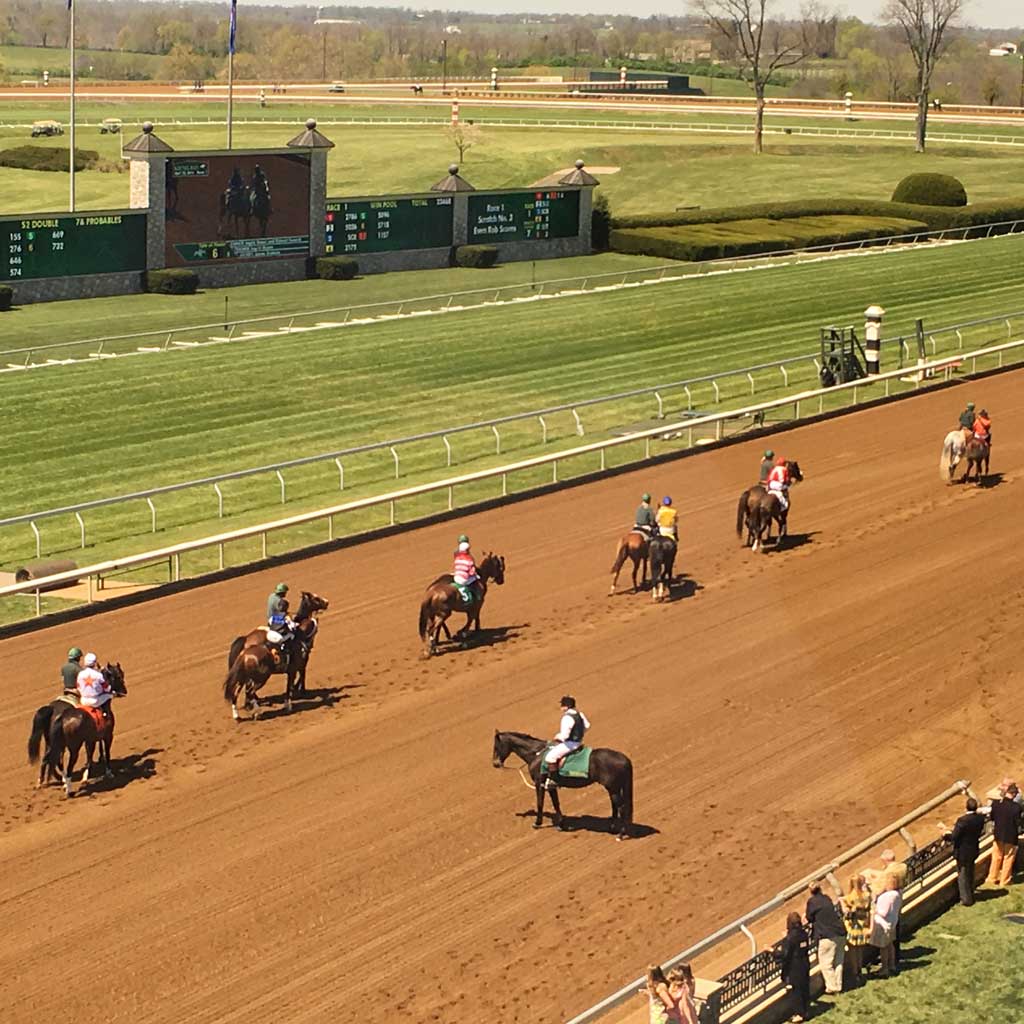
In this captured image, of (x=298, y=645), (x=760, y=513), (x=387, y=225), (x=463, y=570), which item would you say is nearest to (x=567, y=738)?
(x=298, y=645)

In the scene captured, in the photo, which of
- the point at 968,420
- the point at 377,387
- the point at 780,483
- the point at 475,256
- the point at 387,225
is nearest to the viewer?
the point at 780,483

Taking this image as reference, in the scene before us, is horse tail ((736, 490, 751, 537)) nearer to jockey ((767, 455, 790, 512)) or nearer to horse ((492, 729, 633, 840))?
jockey ((767, 455, 790, 512))

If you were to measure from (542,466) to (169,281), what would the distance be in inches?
695

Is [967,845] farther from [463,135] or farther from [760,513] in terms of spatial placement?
[463,135]

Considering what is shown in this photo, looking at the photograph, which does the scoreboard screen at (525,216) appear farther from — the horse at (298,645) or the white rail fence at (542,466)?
the horse at (298,645)

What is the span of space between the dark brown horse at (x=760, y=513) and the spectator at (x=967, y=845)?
9.38 meters

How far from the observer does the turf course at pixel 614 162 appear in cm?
7069

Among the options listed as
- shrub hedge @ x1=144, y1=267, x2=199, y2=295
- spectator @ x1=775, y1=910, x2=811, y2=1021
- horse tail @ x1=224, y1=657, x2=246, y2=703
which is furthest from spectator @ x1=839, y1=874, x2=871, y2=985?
shrub hedge @ x1=144, y1=267, x2=199, y2=295

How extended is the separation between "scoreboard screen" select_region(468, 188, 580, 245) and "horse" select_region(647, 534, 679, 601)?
30112 millimetres

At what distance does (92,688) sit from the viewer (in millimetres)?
16453

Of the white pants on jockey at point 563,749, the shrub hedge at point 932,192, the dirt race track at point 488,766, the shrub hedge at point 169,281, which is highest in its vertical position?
the shrub hedge at point 932,192

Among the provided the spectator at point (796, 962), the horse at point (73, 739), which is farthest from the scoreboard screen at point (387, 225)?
the spectator at point (796, 962)

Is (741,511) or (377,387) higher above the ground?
(377,387)

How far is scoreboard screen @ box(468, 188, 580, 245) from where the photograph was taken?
51.8 m
